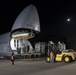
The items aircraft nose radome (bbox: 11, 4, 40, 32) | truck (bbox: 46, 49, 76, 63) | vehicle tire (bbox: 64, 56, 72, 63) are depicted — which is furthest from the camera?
aircraft nose radome (bbox: 11, 4, 40, 32)

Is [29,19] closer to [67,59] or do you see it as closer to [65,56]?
[65,56]

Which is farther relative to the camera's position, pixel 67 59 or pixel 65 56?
pixel 65 56

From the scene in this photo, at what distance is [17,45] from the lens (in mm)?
41031

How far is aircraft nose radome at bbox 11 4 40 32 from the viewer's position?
A: 36438mm

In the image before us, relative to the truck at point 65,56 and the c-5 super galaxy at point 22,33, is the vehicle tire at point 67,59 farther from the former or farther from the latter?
the c-5 super galaxy at point 22,33

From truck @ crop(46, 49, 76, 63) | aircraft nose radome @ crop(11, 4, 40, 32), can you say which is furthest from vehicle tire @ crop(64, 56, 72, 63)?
aircraft nose radome @ crop(11, 4, 40, 32)

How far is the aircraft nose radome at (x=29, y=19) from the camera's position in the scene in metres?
36.4

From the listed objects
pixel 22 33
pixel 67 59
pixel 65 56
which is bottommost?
pixel 67 59

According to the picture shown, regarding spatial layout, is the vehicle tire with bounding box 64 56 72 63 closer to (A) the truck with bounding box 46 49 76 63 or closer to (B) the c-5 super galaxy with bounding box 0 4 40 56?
(A) the truck with bounding box 46 49 76 63

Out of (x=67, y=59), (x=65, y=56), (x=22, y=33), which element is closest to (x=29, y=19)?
(x=22, y=33)

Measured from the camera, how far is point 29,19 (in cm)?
3669

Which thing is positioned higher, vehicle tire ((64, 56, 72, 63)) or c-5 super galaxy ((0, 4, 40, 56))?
c-5 super galaxy ((0, 4, 40, 56))

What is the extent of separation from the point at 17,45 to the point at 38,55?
13.2 ft

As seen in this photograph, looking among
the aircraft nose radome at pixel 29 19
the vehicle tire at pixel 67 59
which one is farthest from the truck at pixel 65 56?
the aircraft nose radome at pixel 29 19
